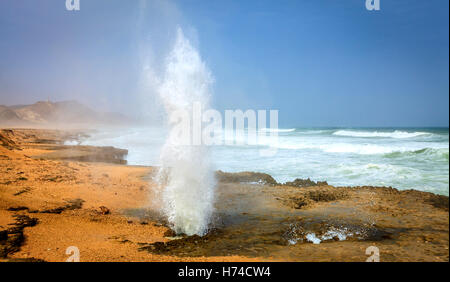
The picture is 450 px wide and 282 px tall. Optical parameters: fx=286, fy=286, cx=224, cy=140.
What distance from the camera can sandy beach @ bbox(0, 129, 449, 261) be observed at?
14.4 ft

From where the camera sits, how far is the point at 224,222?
21.2 ft

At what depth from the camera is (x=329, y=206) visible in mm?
7527

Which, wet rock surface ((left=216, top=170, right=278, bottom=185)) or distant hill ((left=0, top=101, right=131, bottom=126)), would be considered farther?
distant hill ((left=0, top=101, right=131, bottom=126))

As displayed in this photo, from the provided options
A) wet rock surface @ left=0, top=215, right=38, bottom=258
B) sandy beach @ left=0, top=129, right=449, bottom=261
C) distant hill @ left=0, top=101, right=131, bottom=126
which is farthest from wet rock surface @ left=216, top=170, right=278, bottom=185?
distant hill @ left=0, top=101, right=131, bottom=126

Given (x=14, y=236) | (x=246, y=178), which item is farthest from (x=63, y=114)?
(x=14, y=236)

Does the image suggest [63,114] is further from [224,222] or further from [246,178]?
[224,222]

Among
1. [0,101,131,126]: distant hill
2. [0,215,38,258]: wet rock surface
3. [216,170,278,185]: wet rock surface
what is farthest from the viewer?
[0,101,131,126]: distant hill

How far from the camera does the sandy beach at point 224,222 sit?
4402 millimetres

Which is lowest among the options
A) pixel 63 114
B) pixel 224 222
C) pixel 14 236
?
pixel 224 222

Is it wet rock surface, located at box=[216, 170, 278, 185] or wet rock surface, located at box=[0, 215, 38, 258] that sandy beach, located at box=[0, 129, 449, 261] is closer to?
wet rock surface, located at box=[0, 215, 38, 258]

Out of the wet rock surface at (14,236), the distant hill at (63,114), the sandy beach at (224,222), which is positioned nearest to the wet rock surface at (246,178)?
the sandy beach at (224,222)

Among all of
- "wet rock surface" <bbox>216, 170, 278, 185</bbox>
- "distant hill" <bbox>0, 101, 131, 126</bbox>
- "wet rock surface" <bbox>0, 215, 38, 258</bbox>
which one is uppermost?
"distant hill" <bbox>0, 101, 131, 126</bbox>

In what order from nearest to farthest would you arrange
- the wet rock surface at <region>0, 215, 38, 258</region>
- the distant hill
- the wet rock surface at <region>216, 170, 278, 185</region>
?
the wet rock surface at <region>0, 215, 38, 258</region>
the wet rock surface at <region>216, 170, 278, 185</region>
the distant hill
